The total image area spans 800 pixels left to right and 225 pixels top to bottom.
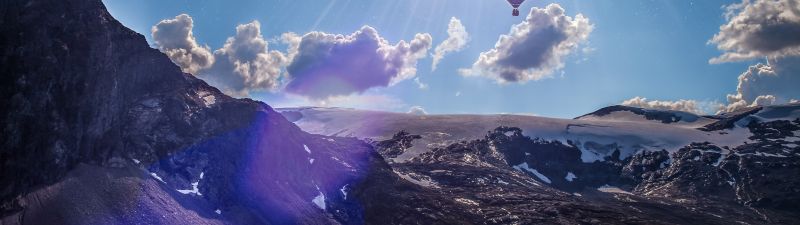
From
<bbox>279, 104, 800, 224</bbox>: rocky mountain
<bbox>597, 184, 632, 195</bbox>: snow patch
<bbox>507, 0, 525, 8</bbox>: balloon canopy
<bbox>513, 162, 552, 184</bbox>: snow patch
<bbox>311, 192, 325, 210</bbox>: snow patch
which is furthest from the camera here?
<bbox>513, 162, 552, 184</bbox>: snow patch

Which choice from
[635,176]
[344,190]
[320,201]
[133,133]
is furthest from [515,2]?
[635,176]

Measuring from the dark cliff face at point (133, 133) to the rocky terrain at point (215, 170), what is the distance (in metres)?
0.23

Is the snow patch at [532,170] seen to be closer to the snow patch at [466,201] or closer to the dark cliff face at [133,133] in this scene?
the snow patch at [466,201]

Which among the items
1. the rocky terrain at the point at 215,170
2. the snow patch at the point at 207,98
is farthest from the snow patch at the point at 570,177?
the snow patch at the point at 207,98

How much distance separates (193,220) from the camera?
72.8 meters

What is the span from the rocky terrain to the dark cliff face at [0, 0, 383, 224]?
230mm

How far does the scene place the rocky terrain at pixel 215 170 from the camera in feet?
211

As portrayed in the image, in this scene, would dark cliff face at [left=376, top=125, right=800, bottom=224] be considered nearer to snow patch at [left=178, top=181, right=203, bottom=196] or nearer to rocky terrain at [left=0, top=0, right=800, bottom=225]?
rocky terrain at [left=0, top=0, right=800, bottom=225]

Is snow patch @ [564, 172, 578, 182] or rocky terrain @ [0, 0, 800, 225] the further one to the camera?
snow patch @ [564, 172, 578, 182]

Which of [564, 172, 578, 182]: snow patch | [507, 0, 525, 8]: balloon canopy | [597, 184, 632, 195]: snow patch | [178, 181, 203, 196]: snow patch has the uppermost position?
[507, 0, 525, 8]: balloon canopy

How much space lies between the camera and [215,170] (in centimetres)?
9112

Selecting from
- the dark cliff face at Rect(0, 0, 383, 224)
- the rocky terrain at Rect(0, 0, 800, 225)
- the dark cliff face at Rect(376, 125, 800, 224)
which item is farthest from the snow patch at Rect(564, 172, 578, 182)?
the dark cliff face at Rect(0, 0, 383, 224)

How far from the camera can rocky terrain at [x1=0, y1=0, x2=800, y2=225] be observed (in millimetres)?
64438

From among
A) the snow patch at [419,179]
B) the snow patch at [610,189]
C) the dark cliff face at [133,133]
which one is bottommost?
the snow patch at [610,189]
